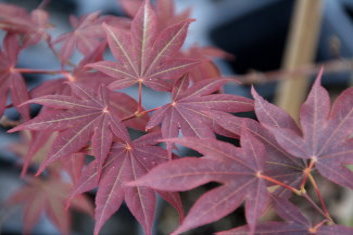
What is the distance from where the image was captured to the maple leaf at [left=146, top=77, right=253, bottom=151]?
0.58 m

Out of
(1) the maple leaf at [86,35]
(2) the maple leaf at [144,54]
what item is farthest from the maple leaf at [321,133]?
(1) the maple leaf at [86,35]

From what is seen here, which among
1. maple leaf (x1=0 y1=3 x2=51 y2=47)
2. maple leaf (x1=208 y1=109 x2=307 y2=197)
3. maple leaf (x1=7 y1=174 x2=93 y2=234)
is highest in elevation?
maple leaf (x1=0 y1=3 x2=51 y2=47)

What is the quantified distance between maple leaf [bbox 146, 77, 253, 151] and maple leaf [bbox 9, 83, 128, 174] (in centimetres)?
6

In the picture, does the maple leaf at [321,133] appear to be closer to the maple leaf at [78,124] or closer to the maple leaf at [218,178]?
the maple leaf at [218,178]

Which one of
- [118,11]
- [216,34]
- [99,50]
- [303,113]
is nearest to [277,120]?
[303,113]

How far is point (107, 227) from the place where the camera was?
162 cm

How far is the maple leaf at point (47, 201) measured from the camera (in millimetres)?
1202

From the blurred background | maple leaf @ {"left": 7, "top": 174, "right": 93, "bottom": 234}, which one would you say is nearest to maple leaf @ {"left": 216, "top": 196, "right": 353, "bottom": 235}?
maple leaf @ {"left": 7, "top": 174, "right": 93, "bottom": 234}

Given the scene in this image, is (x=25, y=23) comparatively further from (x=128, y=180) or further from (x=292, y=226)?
(x=292, y=226)

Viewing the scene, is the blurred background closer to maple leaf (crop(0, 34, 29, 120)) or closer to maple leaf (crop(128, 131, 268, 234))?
maple leaf (crop(0, 34, 29, 120))

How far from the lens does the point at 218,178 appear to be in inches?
19.8

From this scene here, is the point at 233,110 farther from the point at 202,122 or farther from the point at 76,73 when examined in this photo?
the point at 76,73

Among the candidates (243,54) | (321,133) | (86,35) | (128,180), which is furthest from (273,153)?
(243,54)

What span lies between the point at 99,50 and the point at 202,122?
0.24 metres
